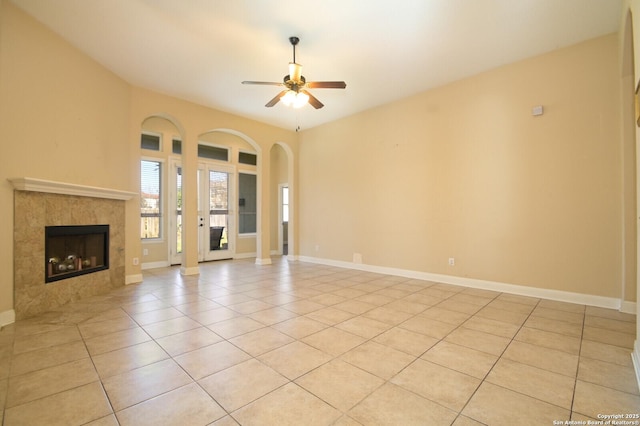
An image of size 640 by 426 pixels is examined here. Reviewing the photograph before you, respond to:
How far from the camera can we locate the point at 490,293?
401cm

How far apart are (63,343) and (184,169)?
11.5 feet

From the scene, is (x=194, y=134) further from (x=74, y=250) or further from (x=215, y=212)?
(x=74, y=250)

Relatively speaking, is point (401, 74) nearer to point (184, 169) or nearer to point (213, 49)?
point (213, 49)

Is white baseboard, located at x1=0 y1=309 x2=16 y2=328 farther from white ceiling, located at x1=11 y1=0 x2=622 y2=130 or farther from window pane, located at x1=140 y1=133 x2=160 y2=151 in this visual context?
window pane, located at x1=140 y1=133 x2=160 y2=151

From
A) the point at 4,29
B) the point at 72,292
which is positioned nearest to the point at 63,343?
the point at 72,292

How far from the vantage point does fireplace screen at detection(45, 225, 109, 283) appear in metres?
3.45

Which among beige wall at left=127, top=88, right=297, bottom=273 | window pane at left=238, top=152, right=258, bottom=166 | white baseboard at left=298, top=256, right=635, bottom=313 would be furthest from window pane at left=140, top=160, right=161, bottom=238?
white baseboard at left=298, top=256, right=635, bottom=313

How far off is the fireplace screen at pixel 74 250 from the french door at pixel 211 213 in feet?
7.21

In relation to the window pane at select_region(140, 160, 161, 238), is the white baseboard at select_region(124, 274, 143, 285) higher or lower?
lower

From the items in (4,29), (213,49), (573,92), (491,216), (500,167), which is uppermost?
(213,49)

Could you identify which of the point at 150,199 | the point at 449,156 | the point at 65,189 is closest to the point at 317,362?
the point at 65,189

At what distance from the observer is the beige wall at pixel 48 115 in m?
2.91

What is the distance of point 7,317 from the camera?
113 inches

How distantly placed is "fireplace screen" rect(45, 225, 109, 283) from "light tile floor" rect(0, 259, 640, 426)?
459mm
